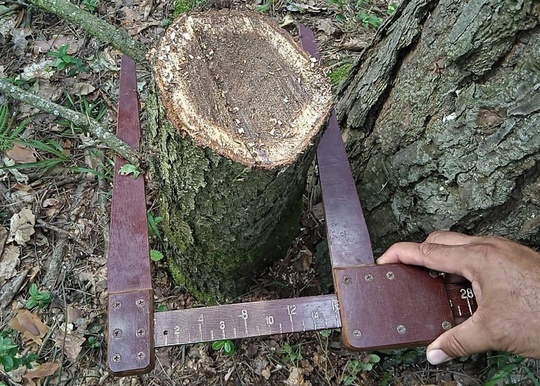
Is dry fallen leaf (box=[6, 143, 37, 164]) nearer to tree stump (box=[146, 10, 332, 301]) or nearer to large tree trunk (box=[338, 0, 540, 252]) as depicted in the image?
tree stump (box=[146, 10, 332, 301])

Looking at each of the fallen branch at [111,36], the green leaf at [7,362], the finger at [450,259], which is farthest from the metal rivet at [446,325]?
the green leaf at [7,362]

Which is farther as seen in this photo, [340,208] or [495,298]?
[340,208]

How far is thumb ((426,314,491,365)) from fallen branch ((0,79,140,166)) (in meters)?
1.13

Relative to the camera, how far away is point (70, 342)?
7.11 ft

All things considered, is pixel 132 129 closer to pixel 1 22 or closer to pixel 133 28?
pixel 133 28

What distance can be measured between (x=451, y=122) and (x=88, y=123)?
1419mm

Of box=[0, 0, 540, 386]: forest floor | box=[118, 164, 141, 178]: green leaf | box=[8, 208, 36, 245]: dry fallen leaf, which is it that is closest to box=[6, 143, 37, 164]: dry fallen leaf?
box=[0, 0, 540, 386]: forest floor

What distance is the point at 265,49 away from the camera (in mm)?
1664

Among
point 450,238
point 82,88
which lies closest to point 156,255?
point 82,88

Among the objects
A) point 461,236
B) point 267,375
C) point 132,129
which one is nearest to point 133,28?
point 132,129

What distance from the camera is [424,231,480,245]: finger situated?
1527 millimetres

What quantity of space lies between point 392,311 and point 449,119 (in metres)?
0.62

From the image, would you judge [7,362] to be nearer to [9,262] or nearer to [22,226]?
[9,262]

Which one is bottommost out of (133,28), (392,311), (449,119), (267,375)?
(267,375)
